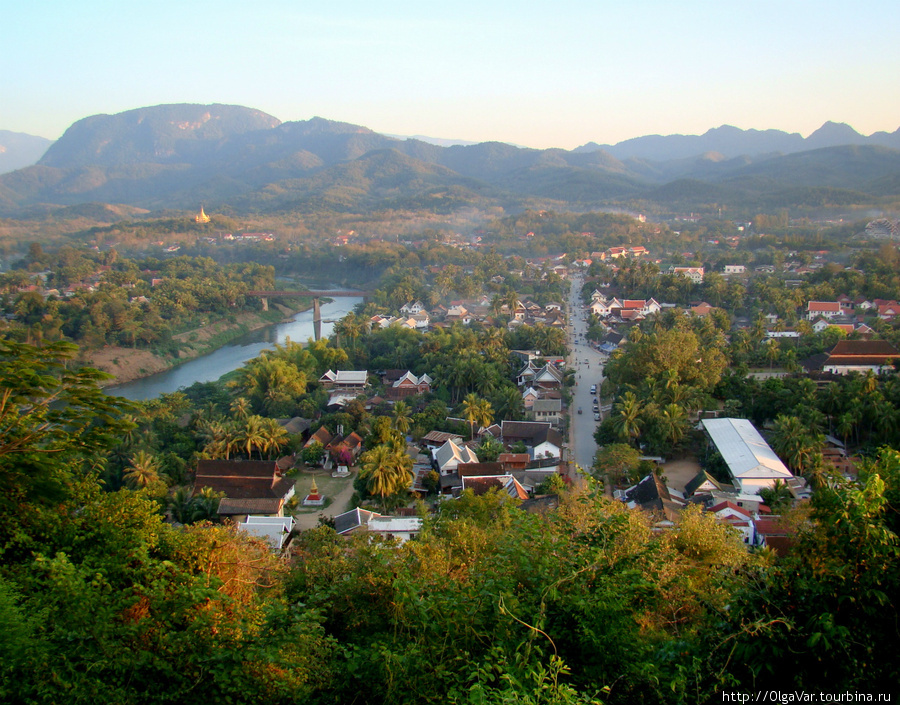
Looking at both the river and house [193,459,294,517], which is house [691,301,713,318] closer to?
the river

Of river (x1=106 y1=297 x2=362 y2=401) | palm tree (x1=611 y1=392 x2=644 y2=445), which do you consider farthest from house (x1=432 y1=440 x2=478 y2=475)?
river (x1=106 y1=297 x2=362 y2=401)

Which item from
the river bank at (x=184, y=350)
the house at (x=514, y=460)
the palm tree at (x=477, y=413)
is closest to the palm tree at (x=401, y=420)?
the palm tree at (x=477, y=413)

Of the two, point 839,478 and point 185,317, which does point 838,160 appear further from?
point 839,478

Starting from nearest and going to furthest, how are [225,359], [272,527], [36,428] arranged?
[36,428]
[272,527]
[225,359]

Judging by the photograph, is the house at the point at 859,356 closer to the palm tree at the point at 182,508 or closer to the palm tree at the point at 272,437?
the palm tree at the point at 272,437

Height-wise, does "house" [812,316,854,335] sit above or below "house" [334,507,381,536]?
above

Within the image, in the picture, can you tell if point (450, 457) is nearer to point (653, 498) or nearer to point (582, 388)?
point (653, 498)

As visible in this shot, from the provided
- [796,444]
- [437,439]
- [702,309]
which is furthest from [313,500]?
[702,309]
